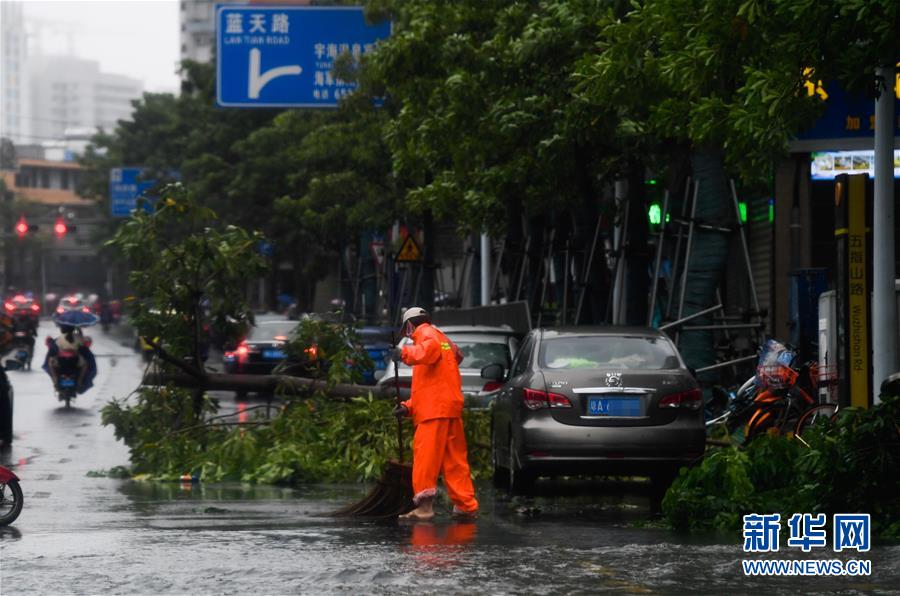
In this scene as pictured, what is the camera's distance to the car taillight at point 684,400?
1395 cm

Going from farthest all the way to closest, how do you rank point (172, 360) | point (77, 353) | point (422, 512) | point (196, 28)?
point (196, 28) → point (77, 353) → point (172, 360) → point (422, 512)

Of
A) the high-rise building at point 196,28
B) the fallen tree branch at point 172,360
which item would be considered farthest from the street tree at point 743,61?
the high-rise building at point 196,28

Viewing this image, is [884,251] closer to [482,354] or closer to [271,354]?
[482,354]

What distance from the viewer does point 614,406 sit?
13883mm

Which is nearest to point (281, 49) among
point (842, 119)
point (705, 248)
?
point (705, 248)

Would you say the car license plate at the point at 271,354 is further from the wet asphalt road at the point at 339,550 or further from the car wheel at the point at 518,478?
the car wheel at the point at 518,478

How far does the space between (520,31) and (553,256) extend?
10482mm

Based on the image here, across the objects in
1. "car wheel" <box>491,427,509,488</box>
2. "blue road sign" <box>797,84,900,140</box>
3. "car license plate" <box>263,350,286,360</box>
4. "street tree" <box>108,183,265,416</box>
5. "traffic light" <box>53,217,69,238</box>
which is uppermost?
"traffic light" <box>53,217,69,238</box>

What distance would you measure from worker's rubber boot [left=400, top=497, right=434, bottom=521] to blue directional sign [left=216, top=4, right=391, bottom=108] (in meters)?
15.7

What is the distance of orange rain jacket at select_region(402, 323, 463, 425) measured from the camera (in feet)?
42.1

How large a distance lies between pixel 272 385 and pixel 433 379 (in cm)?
605

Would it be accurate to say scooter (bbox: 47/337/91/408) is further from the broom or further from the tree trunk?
the broom

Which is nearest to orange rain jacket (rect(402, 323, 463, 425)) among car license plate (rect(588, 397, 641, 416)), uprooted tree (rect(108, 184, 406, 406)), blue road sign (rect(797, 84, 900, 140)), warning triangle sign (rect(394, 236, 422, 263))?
car license plate (rect(588, 397, 641, 416))

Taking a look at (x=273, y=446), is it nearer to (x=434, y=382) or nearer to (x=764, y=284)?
(x=434, y=382)
